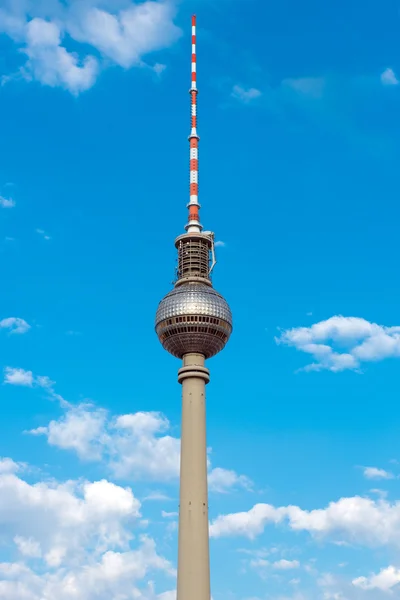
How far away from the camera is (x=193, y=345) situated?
131m

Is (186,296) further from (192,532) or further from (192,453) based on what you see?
(192,532)

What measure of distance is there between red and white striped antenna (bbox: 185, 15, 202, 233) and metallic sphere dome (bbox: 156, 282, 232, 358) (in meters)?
14.8

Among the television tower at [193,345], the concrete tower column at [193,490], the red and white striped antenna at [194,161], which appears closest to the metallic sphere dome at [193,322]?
the television tower at [193,345]

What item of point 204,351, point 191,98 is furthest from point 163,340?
point 191,98

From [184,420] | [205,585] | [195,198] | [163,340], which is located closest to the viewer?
[205,585]

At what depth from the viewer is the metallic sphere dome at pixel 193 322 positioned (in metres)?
130

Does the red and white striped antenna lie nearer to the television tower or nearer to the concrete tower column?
the television tower

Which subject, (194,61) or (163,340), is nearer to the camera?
(163,340)

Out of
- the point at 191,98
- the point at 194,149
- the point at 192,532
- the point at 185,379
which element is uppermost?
the point at 191,98

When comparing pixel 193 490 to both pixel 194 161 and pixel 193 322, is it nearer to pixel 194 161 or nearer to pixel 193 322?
pixel 193 322

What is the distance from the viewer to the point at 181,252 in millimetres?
142125

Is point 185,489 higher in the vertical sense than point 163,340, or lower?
lower

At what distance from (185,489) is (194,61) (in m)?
82.0

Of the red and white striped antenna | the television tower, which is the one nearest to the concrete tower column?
the television tower
